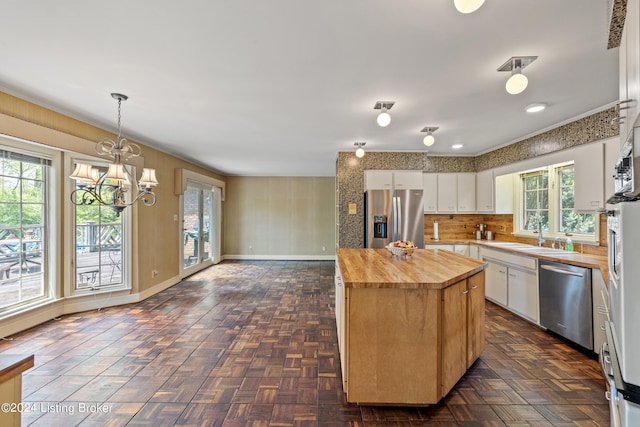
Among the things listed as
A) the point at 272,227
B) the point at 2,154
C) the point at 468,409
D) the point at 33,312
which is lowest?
the point at 468,409

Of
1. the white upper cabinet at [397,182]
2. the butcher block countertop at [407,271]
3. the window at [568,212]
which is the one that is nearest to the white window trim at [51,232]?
the butcher block countertop at [407,271]

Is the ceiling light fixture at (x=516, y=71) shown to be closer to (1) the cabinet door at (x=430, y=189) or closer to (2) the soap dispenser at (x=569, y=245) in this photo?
(2) the soap dispenser at (x=569, y=245)

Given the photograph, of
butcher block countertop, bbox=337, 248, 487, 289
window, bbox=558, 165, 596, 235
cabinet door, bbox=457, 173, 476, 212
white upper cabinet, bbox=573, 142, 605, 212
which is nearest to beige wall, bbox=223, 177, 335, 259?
cabinet door, bbox=457, 173, 476, 212

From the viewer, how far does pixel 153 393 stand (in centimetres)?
212

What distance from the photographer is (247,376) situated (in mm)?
2350

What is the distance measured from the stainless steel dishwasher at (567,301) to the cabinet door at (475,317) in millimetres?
1050

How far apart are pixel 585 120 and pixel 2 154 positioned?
236 inches

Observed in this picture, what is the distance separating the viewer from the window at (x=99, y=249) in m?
3.75

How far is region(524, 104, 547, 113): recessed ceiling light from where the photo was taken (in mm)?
2959

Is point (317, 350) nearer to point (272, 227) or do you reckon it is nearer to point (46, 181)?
point (46, 181)

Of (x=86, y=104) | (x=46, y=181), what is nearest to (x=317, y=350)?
(x=86, y=104)

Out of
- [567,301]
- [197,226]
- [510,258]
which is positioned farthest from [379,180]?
[197,226]

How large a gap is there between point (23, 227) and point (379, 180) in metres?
4.61

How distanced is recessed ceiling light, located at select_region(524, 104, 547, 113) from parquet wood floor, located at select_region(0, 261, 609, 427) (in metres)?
2.37
